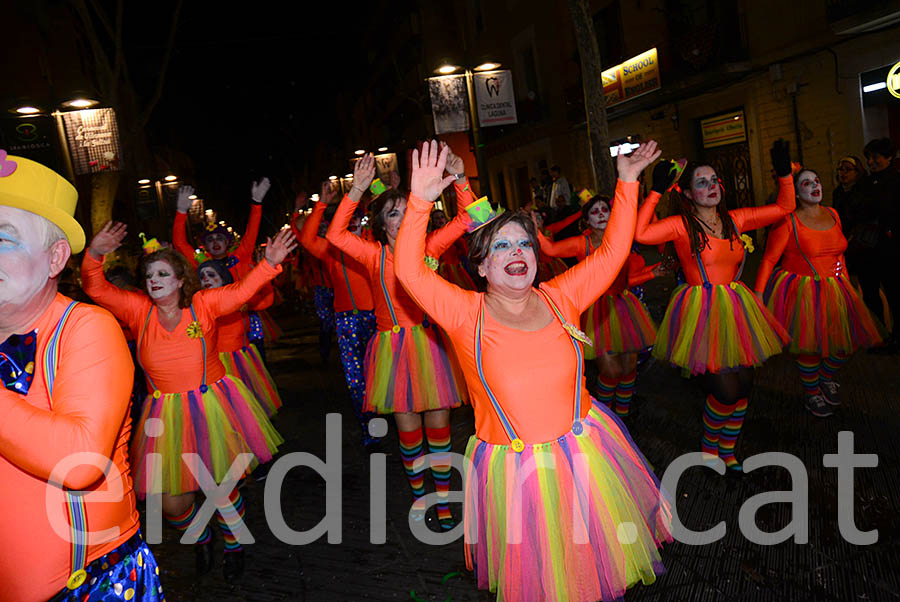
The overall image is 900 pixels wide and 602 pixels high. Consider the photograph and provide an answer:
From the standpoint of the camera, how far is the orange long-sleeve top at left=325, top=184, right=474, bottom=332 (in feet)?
14.4

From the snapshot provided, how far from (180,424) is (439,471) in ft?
5.64

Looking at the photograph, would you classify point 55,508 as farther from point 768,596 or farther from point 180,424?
point 768,596

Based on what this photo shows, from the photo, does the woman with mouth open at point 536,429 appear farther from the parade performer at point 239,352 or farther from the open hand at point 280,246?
the parade performer at point 239,352

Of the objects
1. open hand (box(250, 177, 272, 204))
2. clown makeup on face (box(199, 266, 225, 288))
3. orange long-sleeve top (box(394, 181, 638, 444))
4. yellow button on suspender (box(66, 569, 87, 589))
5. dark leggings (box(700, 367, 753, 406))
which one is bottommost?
dark leggings (box(700, 367, 753, 406))

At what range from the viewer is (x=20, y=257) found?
5.80 ft

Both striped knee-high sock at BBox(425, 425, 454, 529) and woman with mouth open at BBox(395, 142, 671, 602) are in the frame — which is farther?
striped knee-high sock at BBox(425, 425, 454, 529)

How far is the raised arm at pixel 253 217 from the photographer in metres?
6.17

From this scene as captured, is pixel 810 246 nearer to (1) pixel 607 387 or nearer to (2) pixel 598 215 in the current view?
(2) pixel 598 215

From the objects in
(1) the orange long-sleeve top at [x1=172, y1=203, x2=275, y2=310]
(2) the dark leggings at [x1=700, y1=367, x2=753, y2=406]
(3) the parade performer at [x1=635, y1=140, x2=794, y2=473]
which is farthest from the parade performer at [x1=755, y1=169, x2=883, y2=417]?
(1) the orange long-sleeve top at [x1=172, y1=203, x2=275, y2=310]

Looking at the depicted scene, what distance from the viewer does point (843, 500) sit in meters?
3.98

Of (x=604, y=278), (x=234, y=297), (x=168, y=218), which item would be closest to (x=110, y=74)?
(x=168, y=218)

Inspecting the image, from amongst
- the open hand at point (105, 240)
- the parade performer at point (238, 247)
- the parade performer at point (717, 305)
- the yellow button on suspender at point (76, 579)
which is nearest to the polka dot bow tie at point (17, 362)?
the yellow button on suspender at point (76, 579)

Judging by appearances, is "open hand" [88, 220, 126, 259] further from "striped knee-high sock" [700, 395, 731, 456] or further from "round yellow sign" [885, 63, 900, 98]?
"round yellow sign" [885, 63, 900, 98]

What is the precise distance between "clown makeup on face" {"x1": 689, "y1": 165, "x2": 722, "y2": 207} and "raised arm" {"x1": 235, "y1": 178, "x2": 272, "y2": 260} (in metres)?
3.78
